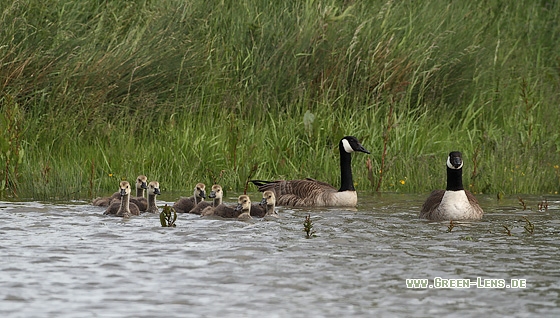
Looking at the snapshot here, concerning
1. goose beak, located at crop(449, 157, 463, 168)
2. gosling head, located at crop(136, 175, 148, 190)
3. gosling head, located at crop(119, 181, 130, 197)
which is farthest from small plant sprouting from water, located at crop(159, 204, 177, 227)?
goose beak, located at crop(449, 157, 463, 168)

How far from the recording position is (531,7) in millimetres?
19328

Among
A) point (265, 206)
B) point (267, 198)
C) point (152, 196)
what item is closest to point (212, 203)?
point (152, 196)

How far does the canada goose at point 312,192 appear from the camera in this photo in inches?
488

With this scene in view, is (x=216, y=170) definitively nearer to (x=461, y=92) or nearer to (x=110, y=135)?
(x=110, y=135)

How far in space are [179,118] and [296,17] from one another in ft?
8.62

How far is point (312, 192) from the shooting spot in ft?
41.1

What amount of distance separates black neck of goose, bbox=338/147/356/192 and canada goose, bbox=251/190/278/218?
5.10 feet

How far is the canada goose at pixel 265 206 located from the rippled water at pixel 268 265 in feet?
0.48

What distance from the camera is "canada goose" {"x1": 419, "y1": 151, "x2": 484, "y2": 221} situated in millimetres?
10859

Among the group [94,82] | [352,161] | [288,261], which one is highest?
[94,82]

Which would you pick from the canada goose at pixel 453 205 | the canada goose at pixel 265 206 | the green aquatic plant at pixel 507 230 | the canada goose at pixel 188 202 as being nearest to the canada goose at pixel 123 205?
the canada goose at pixel 188 202

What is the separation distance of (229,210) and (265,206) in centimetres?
45

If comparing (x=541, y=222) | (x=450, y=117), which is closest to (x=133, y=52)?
(x=450, y=117)

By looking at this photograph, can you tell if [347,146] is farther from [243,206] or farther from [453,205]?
[243,206]
